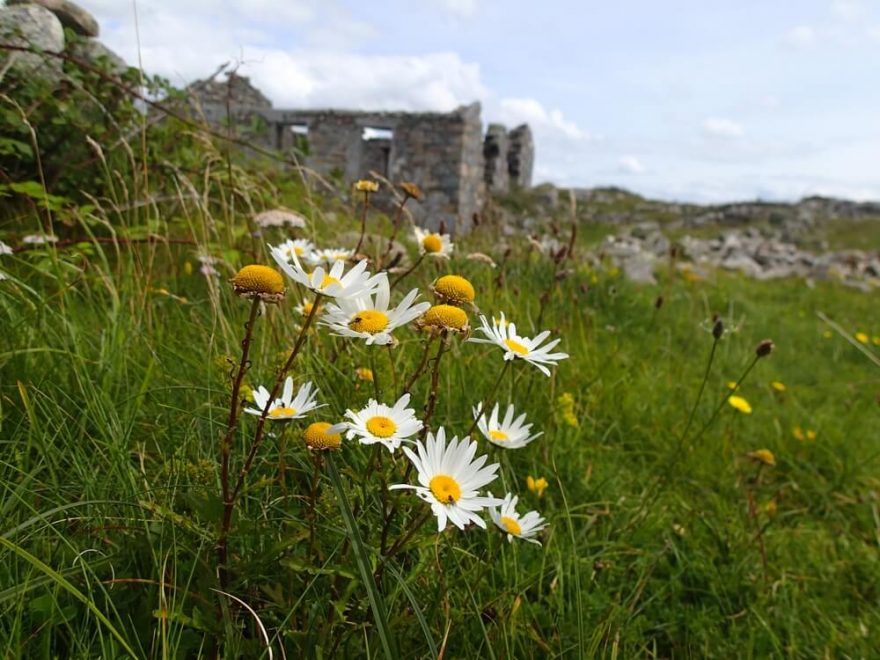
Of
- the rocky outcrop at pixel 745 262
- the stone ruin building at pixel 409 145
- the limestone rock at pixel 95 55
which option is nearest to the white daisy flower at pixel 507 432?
the limestone rock at pixel 95 55

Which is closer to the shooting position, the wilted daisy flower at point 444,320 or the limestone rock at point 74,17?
the wilted daisy flower at point 444,320

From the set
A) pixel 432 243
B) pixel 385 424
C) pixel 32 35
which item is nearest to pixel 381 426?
pixel 385 424

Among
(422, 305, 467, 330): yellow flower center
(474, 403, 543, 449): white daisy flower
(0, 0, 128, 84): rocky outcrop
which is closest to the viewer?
(422, 305, 467, 330): yellow flower center

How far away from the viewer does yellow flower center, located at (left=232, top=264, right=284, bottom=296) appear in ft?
2.33

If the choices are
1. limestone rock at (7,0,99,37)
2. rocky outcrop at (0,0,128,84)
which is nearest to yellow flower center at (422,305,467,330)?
rocky outcrop at (0,0,128,84)

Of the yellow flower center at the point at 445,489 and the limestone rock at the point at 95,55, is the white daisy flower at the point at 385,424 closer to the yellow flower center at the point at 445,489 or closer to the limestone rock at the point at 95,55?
the yellow flower center at the point at 445,489

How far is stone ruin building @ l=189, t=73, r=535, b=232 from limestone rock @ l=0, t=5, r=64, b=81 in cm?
712

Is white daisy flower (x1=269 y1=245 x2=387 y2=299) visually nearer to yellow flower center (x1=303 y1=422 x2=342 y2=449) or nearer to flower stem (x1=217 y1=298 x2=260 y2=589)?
→ flower stem (x1=217 y1=298 x2=260 y2=589)

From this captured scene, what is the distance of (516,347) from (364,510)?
1.14ft

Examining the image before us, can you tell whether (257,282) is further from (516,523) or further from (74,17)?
(74,17)

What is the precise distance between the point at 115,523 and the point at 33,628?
0.59 ft

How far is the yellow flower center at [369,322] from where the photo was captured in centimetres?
84

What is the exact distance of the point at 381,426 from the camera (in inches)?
31.9

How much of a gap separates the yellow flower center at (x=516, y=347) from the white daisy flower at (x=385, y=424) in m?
0.19
